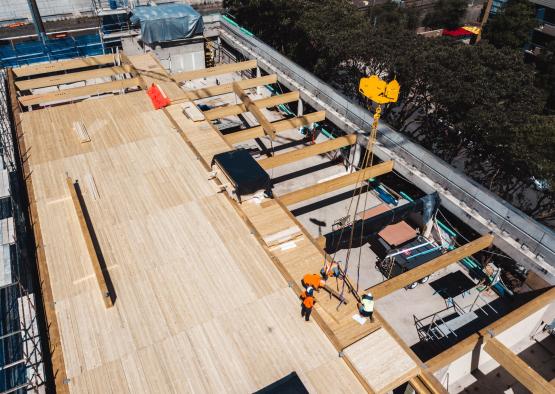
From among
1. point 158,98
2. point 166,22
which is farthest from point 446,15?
point 158,98

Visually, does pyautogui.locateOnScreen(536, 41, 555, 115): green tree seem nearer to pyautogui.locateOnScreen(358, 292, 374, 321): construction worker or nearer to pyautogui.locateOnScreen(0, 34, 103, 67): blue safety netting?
pyautogui.locateOnScreen(358, 292, 374, 321): construction worker

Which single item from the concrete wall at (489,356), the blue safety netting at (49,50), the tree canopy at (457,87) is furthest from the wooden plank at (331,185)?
the blue safety netting at (49,50)

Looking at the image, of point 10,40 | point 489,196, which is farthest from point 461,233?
point 10,40

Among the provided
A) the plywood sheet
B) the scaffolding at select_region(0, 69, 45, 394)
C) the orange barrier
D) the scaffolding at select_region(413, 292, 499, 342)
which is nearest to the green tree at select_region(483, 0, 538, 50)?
the scaffolding at select_region(413, 292, 499, 342)

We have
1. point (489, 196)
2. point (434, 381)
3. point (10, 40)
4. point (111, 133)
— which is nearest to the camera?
point (434, 381)

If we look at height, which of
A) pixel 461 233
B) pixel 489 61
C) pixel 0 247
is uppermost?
pixel 489 61

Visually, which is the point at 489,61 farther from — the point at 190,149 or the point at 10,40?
the point at 10,40

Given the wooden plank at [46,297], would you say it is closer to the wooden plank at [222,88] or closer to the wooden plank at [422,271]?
the wooden plank at [422,271]
